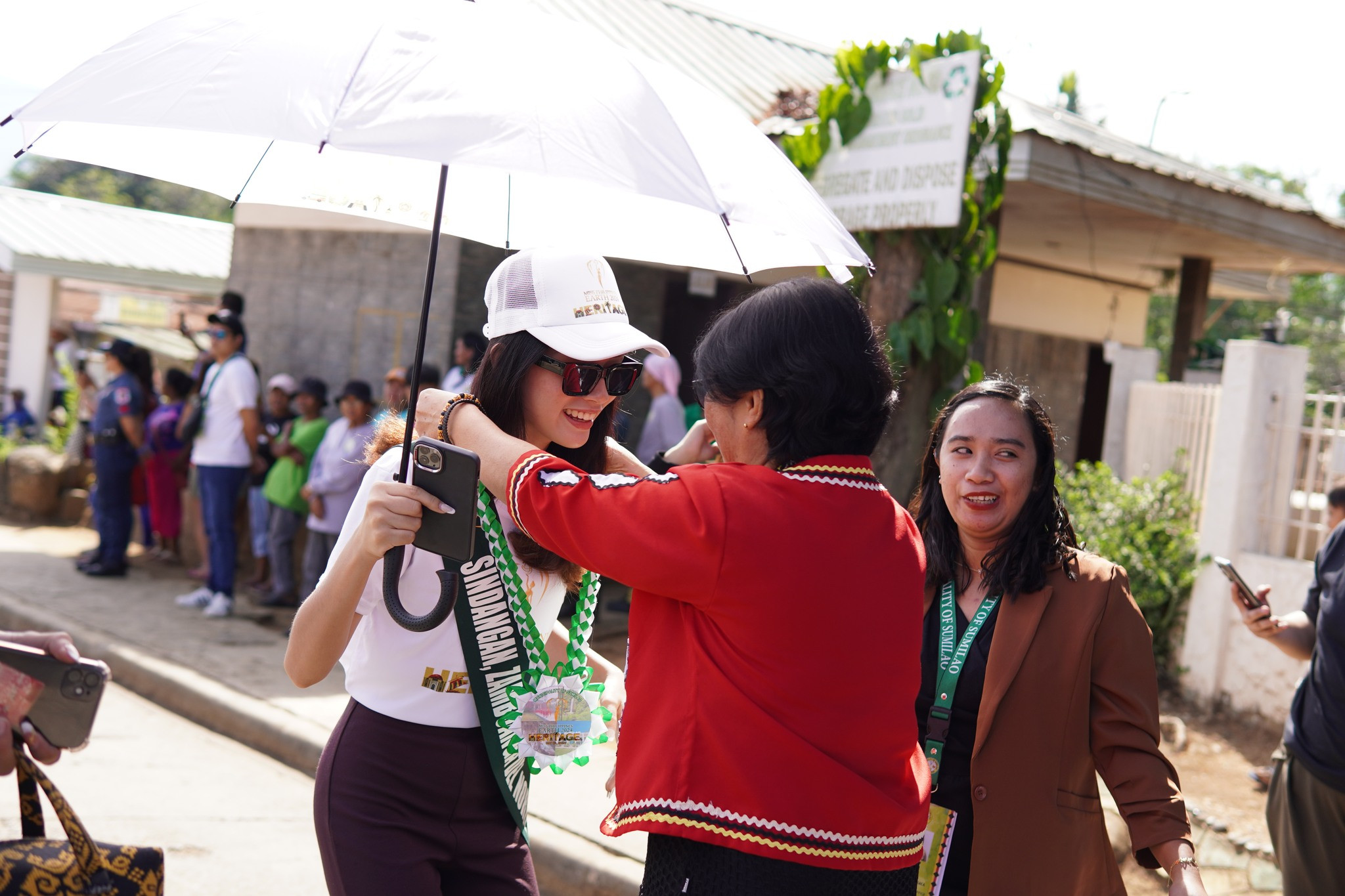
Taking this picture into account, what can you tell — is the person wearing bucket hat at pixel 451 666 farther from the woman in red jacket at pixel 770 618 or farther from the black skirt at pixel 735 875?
the black skirt at pixel 735 875

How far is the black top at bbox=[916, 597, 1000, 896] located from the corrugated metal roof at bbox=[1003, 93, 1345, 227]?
16.5 ft

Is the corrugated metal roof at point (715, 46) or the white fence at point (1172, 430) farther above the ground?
the corrugated metal roof at point (715, 46)

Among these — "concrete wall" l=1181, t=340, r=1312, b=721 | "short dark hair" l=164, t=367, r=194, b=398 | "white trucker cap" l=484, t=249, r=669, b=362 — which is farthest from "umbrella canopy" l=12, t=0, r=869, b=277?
"short dark hair" l=164, t=367, r=194, b=398

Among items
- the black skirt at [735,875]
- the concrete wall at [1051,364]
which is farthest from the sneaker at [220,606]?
the concrete wall at [1051,364]

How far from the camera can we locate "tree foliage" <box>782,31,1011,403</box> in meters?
5.85

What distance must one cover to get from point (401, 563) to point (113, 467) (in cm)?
849

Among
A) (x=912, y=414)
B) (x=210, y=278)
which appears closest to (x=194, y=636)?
(x=912, y=414)

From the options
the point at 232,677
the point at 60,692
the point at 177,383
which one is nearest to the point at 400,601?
the point at 60,692

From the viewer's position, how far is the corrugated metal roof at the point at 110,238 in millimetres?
16094

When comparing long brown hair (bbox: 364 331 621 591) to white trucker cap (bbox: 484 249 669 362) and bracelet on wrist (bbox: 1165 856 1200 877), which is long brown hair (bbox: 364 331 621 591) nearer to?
white trucker cap (bbox: 484 249 669 362)

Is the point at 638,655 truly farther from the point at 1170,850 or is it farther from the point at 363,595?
the point at 1170,850

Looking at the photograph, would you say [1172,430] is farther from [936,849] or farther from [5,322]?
[5,322]

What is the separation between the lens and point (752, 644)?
1812 mm

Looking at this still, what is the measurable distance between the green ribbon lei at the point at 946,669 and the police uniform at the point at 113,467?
8.52 metres
